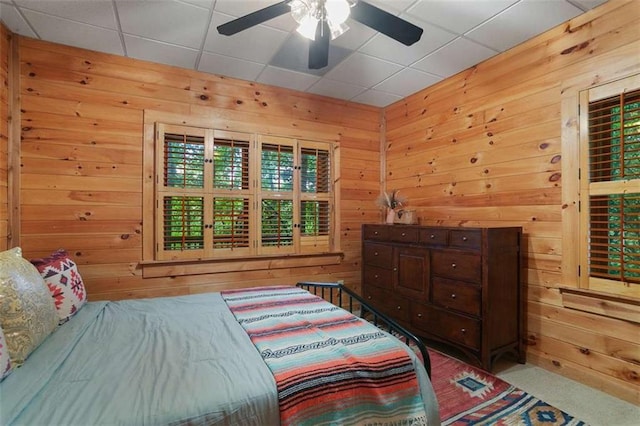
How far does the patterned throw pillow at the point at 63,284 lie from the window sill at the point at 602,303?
3.42 metres

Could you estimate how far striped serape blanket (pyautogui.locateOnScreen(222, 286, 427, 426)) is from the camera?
117cm

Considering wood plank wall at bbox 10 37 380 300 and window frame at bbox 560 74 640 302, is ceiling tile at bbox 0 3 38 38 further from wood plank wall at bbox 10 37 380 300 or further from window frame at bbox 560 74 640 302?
window frame at bbox 560 74 640 302

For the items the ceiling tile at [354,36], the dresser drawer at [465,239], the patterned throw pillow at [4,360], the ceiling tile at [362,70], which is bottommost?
the patterned throw pillow at [4,360]

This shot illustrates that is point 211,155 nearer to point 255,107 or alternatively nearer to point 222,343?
point 255,107

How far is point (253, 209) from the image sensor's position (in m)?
3.35

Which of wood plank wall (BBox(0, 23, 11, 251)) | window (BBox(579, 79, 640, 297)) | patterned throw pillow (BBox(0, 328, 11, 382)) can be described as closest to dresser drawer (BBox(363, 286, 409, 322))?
window (BBox(579, 79, 640, 297))

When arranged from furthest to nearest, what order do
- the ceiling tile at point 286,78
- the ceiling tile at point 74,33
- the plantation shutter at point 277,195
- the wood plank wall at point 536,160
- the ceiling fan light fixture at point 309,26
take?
the plantation shutter at point 277,195
the ceiling tile at point 286,78
the ceiling tile at point 74,33
the wood plank wall at point 536,160
the ceiling fan light fixture at point 309,26

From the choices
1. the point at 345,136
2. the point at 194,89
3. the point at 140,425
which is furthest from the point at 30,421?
the point at 345,136

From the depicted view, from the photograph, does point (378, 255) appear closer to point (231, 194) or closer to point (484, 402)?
point (484, 402)

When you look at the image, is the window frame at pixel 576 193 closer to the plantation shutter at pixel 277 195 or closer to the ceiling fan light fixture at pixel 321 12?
the ceiling fan light fixture at pixel 321 12

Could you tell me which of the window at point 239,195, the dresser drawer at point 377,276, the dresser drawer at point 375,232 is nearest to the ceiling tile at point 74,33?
the window at point 239,195

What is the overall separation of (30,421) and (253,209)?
2.49 metres

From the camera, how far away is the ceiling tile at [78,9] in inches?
83.7

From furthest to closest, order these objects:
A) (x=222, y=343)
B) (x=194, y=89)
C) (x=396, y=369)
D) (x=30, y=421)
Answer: (x=194, y=89)
(x=222, y=343)
(x=396, y=369)
(x=30, y=421)
